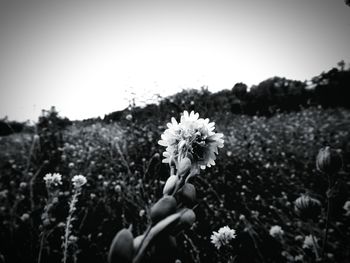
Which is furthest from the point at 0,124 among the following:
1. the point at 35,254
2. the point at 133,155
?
the point at 35,254

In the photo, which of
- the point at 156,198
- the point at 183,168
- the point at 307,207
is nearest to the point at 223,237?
the point at 307,207

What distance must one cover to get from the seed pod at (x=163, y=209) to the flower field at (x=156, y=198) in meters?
1.30

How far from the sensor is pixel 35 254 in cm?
241

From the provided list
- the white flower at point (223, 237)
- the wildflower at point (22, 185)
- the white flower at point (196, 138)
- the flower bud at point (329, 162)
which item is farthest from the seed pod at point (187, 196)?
the wildflower at point (22, 185)

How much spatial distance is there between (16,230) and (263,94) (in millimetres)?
13559

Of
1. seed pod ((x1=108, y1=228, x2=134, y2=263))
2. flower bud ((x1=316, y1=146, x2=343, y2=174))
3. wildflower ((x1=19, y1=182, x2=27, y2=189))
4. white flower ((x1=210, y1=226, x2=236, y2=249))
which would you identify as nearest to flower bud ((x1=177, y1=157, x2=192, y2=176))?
seed pod ((x1=108, y1=228, x2=134, y2=263))

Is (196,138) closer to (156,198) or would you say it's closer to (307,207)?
(307,207)

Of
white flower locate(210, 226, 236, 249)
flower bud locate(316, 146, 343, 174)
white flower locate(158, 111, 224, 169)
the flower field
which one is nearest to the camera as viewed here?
white flower locate(158, 111, 224, 169)

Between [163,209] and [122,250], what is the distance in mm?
64

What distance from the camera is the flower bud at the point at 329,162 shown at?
3.53ft

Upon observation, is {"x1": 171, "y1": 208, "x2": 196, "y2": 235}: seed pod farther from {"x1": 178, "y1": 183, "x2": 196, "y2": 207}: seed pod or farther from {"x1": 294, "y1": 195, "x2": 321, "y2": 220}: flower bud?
{"x1": 294, "y1": 195, "x2": 321, "y2": 220}: flower bud

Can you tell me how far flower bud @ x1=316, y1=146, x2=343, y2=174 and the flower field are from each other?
65 cm

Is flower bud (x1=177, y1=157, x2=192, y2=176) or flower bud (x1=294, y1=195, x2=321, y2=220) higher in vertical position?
flower bud (x1=177, y1=157, x2=192, y2=176)

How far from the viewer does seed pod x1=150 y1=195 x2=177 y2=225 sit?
306 mm
